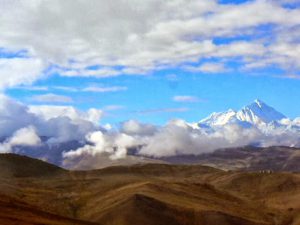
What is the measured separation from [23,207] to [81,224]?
24.9m

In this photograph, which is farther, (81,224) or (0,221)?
(81,224)

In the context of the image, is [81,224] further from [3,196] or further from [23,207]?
[3,196]

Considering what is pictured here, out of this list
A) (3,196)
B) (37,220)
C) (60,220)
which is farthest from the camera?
(3,196)

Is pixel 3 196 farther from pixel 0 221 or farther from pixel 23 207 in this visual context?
pixel 0 221

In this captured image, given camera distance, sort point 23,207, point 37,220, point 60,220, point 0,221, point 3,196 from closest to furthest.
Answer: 1. point 0,221
2. point 37,220
3. point 60,220
4. point 23,207
5. point 3,196

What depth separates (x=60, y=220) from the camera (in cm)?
16325

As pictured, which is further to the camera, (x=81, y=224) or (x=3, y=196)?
(x=3, y=196)

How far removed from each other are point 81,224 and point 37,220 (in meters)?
15.5

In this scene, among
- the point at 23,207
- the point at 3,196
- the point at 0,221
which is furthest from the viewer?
the point at 3,196

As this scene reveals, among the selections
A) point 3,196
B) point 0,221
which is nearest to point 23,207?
point 3,196

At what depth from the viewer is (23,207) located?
177750 mm

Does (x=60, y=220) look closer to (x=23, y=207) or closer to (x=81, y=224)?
(x=81, y=224)

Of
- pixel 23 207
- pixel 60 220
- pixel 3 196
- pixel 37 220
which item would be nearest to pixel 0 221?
pixel 37 220

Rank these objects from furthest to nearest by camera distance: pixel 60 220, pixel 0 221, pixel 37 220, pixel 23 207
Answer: pixel 23 207
pixel 60 220
pixel 37 220
pixel 0 221
